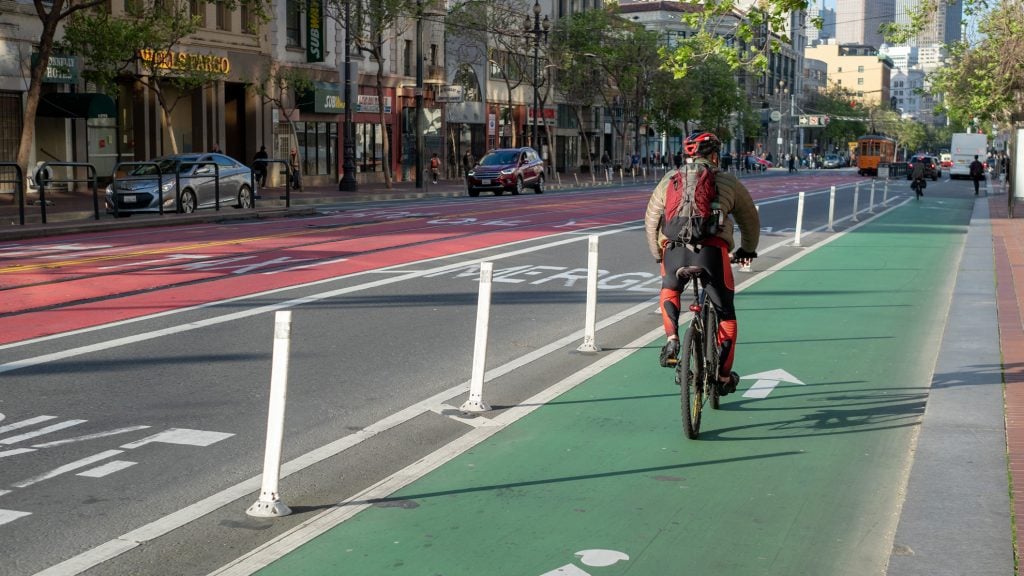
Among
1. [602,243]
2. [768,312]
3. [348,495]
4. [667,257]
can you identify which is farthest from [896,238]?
[348,495]

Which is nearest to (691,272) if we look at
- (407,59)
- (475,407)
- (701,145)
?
(701,145)

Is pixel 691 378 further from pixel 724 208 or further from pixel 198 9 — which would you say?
pixel 198 9

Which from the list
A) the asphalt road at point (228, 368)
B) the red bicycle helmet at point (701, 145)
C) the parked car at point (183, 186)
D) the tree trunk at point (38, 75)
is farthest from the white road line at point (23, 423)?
the tree trunk at point (38, 75)

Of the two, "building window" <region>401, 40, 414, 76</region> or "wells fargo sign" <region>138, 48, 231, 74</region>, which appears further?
"building window" <region>401, 40, 414, 76</region>

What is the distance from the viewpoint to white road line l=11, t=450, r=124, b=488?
641 centimetres

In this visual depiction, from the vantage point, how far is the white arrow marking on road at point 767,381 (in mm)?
9141

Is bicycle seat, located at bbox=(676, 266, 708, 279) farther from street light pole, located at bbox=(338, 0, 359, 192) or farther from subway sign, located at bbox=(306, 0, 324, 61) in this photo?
subway sign, located at bbox=(306, 0, 324, 61)

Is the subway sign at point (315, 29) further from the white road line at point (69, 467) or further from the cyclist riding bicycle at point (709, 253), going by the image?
the white road line at point (69, 467)

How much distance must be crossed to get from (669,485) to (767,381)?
126 inches

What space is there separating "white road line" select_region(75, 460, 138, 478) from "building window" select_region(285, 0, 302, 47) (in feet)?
149

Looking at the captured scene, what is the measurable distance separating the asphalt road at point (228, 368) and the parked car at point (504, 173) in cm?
2228

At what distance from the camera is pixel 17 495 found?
619 centimetres

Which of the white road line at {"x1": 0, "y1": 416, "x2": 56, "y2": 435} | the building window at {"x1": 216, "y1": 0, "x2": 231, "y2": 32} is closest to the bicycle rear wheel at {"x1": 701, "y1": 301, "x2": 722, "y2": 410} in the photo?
the white road line at {"x1": 0, "y1": 416, "x2": 56, "y2": 435}

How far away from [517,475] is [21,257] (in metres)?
13.9
